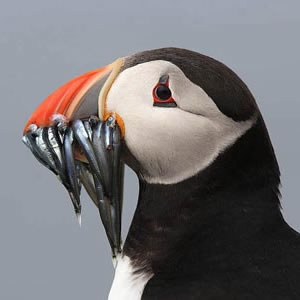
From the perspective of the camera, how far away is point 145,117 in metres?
6.12

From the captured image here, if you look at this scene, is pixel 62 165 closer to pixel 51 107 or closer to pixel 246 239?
pixel 51 107

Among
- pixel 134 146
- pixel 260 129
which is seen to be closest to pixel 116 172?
pixel 134 146

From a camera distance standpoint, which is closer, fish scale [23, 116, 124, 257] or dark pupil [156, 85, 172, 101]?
dark pupil [156, 85, 172, 101]

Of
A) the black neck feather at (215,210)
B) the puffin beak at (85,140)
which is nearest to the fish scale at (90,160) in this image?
the puffin beak at (85,140)

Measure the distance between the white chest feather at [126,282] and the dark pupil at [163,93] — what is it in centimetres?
59

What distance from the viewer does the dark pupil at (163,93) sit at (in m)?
6.09

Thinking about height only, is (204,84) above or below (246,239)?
above

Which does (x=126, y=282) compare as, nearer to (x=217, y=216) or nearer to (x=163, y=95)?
(x=217, y=216)

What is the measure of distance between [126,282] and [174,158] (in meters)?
0.45

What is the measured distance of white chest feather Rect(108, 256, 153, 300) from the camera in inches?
236

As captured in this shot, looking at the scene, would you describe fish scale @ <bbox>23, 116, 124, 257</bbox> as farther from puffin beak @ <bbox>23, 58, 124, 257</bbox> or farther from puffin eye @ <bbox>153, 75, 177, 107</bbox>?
puffin eye @ <bbox>153, 75, 177, 107</bbox>

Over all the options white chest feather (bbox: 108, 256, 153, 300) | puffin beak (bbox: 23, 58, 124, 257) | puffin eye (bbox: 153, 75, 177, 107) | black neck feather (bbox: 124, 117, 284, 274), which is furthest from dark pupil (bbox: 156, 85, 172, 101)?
white chest feather (bbox: 108, 256, 153, 300)

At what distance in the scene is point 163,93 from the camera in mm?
6098

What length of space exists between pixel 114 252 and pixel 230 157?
0.58 metres
